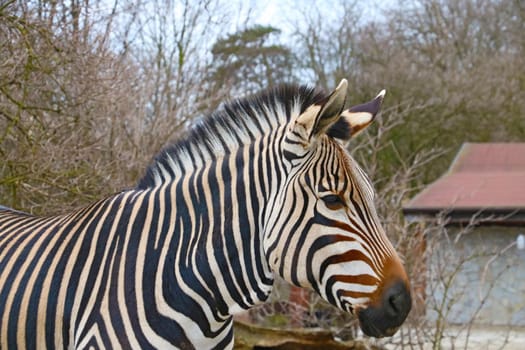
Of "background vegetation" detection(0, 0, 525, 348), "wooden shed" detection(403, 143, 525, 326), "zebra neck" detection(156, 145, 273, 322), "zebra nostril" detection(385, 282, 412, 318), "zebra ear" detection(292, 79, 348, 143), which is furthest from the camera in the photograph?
"wooden shed" detection(403, 143, 525, 326)

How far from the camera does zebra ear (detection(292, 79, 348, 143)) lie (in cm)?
265

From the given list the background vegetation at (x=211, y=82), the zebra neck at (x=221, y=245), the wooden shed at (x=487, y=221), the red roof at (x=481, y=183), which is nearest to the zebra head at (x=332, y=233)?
the zebra neck at (x=221, y=245)

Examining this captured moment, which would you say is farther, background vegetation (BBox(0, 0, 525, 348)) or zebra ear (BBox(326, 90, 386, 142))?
background vegetation (BBox(0, 0, 525, 348))

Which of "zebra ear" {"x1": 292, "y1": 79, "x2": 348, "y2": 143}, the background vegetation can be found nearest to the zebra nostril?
"zebra ear" {"x1": 292, "y1": 79, "x2": 348, "y2": 143}

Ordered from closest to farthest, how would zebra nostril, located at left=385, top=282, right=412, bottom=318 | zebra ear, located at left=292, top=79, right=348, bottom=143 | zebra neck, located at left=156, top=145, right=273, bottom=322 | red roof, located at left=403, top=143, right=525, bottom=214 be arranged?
Result: zebra nostril, located at left=385, top=282, right=412, bottom=318 → zebra ear, located at left=292, top=79, right=348, bottom=143 → zebra neck, located at left=156, top=145, right=273, bottom=322 → red roof, located at left=403, top=143, right=525, bottom=214

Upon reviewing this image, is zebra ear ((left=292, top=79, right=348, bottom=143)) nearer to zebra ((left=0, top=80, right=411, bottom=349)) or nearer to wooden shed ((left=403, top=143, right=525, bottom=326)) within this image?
zebra ((left=0, top=80, right=411, bottom=349))

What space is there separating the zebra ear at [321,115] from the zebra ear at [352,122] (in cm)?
16

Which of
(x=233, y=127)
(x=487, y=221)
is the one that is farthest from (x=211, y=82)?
(x=233, y=127)

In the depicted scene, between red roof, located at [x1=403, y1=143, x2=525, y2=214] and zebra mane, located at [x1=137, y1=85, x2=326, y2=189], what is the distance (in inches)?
467

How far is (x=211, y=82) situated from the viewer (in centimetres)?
1438

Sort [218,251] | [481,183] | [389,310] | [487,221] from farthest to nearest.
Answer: [481,183], [487,221], [218,251], [389,310]

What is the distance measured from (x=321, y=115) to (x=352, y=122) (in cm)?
37

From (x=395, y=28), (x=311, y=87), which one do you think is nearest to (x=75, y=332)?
(x=311, y=87)

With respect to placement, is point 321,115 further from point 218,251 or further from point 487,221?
point 487,221
